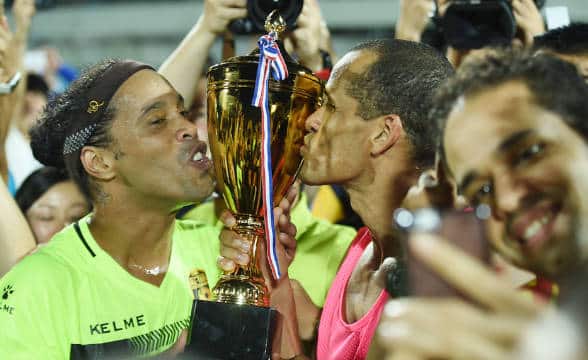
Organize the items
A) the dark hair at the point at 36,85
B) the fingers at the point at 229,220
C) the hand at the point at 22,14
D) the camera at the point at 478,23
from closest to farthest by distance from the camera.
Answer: the fingers at the point at 229,220 < the camera at the point at 478,23 < the hand at the point at 22,14 < the dark hair at the point at 36,85

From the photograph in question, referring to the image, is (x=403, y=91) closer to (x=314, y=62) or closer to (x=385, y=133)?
(x=385, y=133)

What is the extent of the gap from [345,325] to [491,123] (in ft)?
3.52

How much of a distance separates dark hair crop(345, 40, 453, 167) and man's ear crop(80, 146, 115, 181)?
28.0 inches

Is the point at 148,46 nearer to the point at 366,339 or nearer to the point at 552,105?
the point at 366,339

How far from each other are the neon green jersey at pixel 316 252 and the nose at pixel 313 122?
55cm

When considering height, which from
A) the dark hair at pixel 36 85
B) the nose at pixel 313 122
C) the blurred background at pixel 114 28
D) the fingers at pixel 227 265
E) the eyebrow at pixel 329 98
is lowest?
the blurred background at pixel 114 28

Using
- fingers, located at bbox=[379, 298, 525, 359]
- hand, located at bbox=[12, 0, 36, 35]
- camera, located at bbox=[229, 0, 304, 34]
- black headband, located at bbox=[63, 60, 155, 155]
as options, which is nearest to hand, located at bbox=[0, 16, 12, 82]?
hand, located at bbox=[12, 0, 36, 35]

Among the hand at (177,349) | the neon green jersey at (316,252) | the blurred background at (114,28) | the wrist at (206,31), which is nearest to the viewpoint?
the hand at (177,349)

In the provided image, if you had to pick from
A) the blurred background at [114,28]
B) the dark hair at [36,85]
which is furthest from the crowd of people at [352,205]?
the blurred background at [114,28]

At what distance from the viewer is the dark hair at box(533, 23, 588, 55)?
2.34m

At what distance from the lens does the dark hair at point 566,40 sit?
2.34 m

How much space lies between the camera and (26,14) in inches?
135

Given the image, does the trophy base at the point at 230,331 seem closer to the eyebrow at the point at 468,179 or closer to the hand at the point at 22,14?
the eyebrow at the point at 468,179

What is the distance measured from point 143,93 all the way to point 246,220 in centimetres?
48
